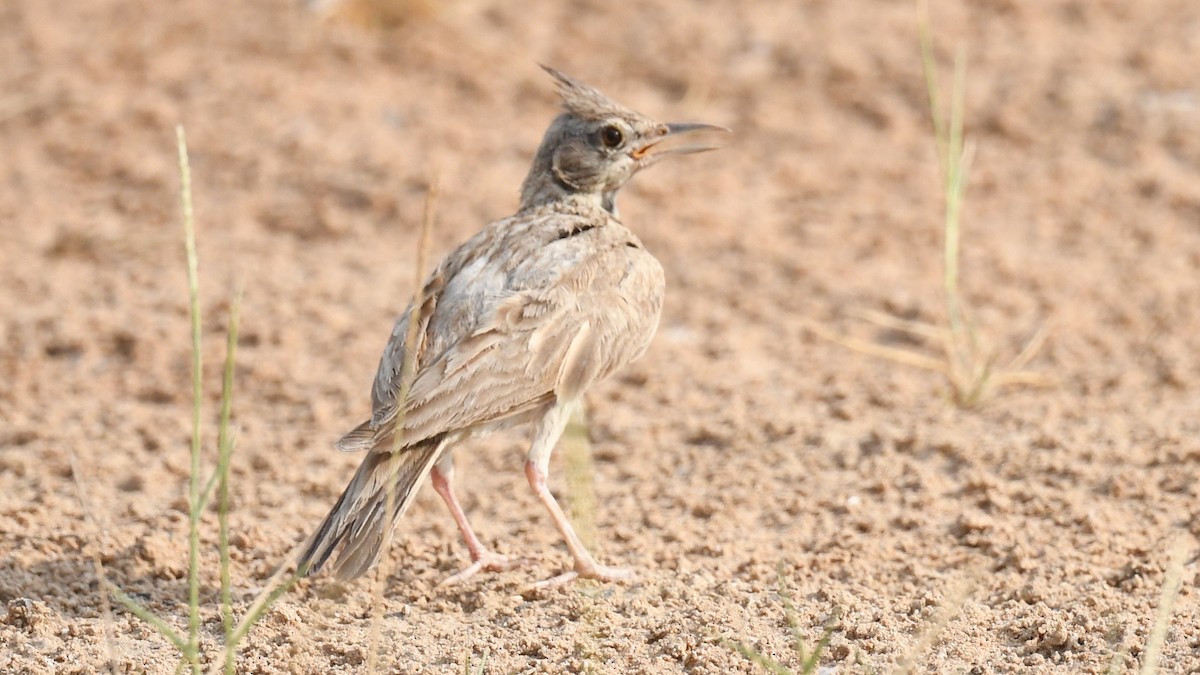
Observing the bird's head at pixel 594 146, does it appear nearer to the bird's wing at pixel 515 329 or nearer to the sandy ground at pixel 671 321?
the bird's wing at pixel 515 329

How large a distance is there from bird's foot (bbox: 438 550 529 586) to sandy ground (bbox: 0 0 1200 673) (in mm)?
43

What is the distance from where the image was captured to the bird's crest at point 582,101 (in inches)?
192

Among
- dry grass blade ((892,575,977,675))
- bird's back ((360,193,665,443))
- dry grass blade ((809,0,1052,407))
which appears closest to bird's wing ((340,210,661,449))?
bird's back ((360,193,665,443))

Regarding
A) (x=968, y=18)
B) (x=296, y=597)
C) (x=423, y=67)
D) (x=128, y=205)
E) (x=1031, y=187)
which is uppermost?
(x=968, y=18)

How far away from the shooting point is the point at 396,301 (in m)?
6.41

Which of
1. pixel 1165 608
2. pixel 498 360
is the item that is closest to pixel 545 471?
pixel 498 360

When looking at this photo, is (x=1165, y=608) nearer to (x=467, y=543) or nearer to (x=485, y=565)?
(x=485, y=565)

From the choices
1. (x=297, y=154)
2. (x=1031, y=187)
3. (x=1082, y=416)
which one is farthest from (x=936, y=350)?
(x=297, y=154)

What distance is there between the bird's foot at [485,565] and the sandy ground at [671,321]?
0.04m

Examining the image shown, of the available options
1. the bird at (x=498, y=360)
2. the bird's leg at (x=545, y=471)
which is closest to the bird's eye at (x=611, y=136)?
the bird at (x=498, y=360)

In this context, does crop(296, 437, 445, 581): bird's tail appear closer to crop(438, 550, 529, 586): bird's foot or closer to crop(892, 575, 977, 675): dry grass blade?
crop(438, 550, 529, 586): bird's foot

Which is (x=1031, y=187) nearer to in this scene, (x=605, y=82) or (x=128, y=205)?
(x=605, y=82)

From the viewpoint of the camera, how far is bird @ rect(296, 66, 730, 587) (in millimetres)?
3789

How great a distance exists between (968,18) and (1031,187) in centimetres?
174
